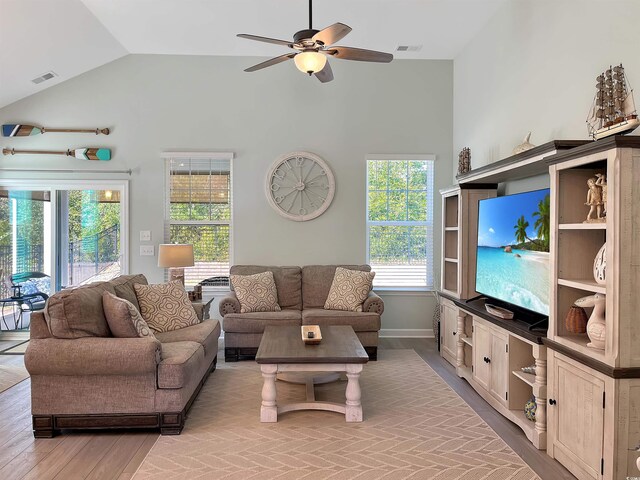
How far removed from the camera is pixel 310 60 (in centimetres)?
328

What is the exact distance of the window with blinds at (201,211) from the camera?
5953 millimetres

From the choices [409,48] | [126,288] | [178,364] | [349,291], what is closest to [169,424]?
[178,364]

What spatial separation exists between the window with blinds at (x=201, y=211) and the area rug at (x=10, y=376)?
2.02m

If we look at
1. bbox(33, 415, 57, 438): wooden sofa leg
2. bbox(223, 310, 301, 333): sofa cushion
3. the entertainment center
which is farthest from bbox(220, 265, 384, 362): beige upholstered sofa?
bbox(33, 415, 57, 438): wooden sofa leg

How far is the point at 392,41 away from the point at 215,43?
2.05 m

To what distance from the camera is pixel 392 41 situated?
543 centimetres

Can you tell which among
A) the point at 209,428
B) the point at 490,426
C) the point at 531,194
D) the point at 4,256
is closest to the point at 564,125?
the point at 531,194

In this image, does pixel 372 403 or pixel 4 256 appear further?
pixel 4 256

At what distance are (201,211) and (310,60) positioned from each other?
10.5 feet

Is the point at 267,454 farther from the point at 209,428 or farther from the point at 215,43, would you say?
the point at 215,43

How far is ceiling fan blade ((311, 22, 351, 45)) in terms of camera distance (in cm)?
296

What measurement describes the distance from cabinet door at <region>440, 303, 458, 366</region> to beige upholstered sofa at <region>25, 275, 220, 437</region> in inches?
105

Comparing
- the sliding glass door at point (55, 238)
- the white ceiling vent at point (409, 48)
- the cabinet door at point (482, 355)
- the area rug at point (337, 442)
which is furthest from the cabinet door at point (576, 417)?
the sliding glass door at point (55, 238)

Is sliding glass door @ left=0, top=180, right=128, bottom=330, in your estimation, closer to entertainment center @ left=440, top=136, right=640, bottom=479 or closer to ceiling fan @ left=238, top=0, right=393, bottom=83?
ceiling fan @ left=238, top=0, right=393, bottom=83
